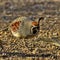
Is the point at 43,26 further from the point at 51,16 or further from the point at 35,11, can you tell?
the point at 35,11

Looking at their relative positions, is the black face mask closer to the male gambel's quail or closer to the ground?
the male gambel's quail

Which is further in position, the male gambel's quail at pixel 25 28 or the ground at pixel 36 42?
the male gambel's quail at pixel 25 28

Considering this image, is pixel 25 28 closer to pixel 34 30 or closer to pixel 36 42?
pixel 34 30

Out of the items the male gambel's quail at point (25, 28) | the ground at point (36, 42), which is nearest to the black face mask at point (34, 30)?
the male gambel's quail at point (25, 28)

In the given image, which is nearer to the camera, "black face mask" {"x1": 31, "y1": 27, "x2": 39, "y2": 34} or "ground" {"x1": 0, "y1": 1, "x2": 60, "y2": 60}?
"ground" {"x1": 0, "y1": 1, "x2": 60, "y2": 60}

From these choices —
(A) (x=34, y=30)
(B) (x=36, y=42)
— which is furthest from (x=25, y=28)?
(B) (x=36, y=42)

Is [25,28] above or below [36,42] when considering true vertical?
above

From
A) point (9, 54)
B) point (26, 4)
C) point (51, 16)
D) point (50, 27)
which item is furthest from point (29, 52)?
point (26, 4)

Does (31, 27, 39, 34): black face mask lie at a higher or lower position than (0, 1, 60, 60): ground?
higher

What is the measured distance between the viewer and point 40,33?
5.08 metres

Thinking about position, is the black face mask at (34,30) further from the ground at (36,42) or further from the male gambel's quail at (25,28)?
the ground at (36,42)

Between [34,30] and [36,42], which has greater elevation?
[34,30]

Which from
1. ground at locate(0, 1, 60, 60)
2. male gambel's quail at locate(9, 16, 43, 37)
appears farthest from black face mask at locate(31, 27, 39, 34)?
ground at locate(0, 1, 60, 60)

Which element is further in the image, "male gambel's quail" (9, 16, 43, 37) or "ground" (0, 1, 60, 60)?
"male gambel's quail" (9, 16, 43, 37)
